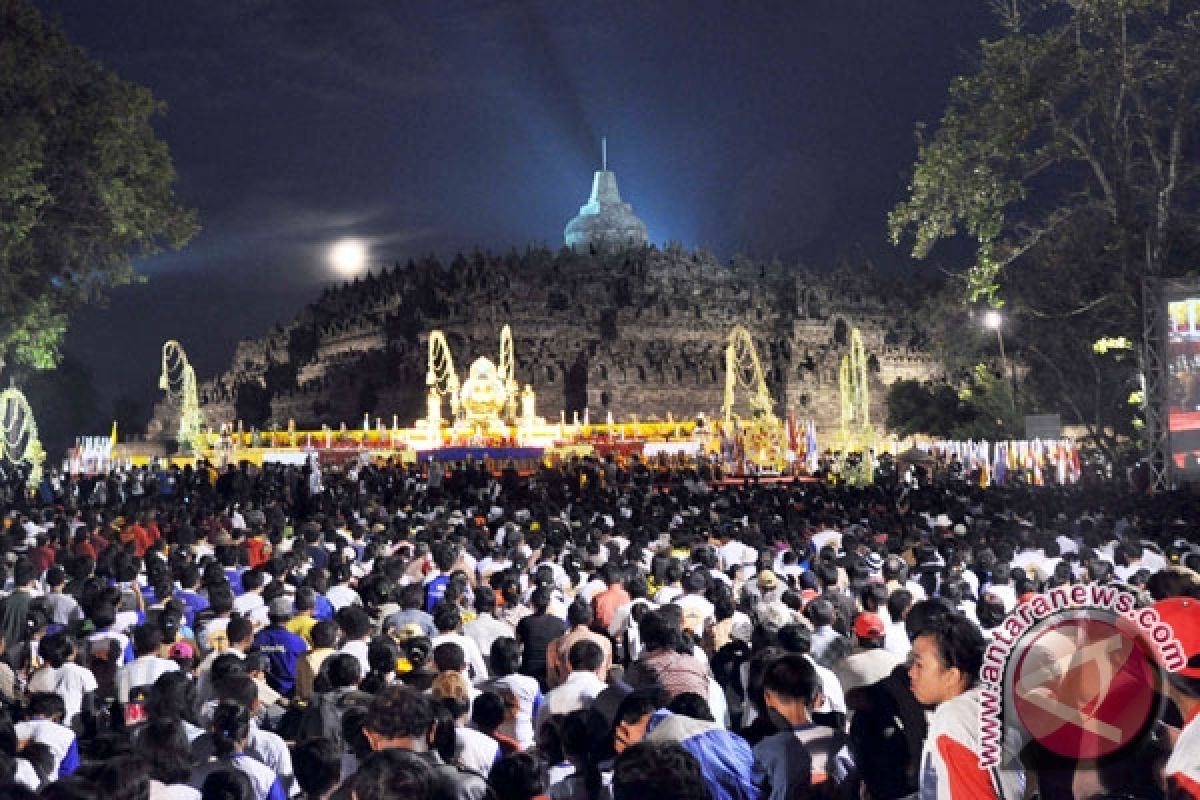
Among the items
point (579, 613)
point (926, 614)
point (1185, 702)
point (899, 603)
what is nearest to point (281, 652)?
point (579, 613)

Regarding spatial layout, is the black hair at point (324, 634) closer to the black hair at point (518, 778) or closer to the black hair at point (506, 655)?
the black hair at point (506, 655)

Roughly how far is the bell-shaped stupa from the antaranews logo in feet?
266

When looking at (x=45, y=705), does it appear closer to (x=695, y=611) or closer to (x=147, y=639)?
(x=147, y=639)

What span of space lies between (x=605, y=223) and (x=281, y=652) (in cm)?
8066

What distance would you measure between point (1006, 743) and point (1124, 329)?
2830 centimetres

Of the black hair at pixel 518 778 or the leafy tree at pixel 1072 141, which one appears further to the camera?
the leafy tree at pixel 1072 141

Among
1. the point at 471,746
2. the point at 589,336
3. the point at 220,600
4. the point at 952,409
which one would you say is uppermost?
the point at 589,336

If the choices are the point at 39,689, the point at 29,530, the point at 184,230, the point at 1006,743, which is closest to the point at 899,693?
the point at 1006,743

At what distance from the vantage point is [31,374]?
69.3 metres

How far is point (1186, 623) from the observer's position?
5297 millimetres

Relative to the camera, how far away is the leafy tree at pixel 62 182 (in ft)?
82.9

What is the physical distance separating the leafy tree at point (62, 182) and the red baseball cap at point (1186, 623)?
81.4ft

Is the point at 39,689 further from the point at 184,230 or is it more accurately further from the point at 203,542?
the point at 184,230

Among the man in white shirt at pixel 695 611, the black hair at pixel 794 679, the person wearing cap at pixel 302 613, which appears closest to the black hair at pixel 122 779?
the black hair at pixel 794 679
